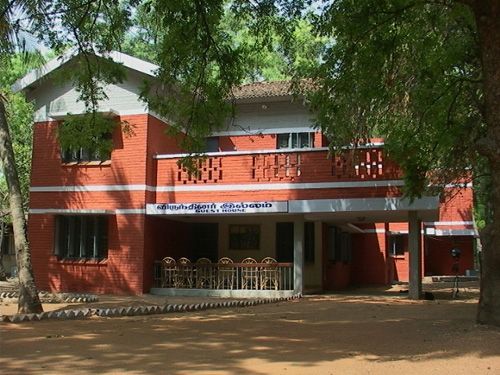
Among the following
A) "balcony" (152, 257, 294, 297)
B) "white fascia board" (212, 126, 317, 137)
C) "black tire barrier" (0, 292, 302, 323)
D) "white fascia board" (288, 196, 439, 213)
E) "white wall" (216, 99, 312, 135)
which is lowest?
"black tire barrier" (0, 292, 302, 323)

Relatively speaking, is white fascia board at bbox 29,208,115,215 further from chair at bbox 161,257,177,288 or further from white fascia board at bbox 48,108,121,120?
white fascia board at bbox 48,108,121,120

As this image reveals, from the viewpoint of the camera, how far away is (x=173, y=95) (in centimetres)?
1339

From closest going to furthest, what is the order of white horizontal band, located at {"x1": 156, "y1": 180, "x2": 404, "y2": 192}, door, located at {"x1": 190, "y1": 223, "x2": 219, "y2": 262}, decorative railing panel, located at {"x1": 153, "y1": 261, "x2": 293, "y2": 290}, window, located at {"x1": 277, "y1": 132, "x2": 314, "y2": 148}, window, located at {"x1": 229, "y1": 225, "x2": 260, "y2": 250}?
1. white horizontal band, located at {"x1": 156, "y1": 180, "x2": 404, "y2": 192}
2. decorative railing panel, located at {"x1": 153, "y1": 261, "x2": 293, "y2": 290}
3. window, located at {"x1": 277, "y1": 132, "x2": 314, "y2": 148}
4. window, located at {"x1": 229, "y1": 225, "x2": 260, "y2": 250}
5. door, located at {"x1": 190, "y1": 223, "x2": 219, "y2": 262}

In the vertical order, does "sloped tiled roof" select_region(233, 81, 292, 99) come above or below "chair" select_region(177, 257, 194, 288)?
above

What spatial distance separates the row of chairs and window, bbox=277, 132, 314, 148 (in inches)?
177

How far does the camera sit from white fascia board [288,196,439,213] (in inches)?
645

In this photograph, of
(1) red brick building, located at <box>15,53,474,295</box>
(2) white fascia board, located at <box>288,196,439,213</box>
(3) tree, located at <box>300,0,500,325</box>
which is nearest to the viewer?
(3) tree, located at <box>300,0,500,325</box>

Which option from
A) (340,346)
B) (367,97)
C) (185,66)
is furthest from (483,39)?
(185,66)

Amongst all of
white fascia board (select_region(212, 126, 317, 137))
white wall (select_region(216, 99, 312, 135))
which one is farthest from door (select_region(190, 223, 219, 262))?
white wall (select_region(216, 99, 312, 135))

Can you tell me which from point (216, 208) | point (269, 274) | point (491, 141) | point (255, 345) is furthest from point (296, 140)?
point (255, 345)

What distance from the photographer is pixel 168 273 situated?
18.8 m

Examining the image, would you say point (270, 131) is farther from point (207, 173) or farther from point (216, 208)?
point (216, 208)

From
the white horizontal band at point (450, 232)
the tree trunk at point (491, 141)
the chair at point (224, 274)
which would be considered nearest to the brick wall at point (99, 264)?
the chair at point (224, 274)

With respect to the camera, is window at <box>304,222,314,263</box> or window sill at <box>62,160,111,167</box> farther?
window at <box>304,222,314,263</box>
